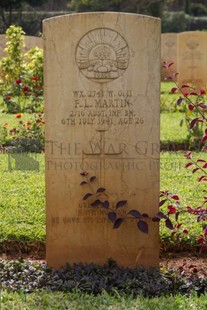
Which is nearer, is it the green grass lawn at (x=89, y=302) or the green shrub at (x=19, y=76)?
the green grass lawn at (x=89, y=302)

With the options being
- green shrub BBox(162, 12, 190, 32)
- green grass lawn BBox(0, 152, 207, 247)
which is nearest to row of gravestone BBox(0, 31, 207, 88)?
green grass lawn BBox(0, 152, 207, 247)

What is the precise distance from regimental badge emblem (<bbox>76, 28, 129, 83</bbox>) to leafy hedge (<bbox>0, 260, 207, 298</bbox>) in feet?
3.83

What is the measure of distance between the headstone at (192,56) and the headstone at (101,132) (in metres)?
11.5

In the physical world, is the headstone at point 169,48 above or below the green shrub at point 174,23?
below

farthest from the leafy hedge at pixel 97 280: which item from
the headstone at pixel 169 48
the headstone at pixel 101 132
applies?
the headstone at pixel 169 48

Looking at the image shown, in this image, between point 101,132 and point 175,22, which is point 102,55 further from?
point 175,22

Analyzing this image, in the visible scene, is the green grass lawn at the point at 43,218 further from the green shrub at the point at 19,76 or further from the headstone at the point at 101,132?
the green shrub at the point at 19,76

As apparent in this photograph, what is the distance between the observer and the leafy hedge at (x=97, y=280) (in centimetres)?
378

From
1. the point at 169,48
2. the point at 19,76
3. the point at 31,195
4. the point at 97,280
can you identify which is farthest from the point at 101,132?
the point at 169,48

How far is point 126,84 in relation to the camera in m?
4.13

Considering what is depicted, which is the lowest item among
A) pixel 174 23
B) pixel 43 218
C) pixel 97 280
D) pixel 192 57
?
pixel 97 280

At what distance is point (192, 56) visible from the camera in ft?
51.0

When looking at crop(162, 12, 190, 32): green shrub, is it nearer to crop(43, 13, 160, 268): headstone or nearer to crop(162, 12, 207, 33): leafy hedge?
crop(162, 12, 207, 33): leafy hedge

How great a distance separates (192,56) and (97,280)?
40.1 feet
